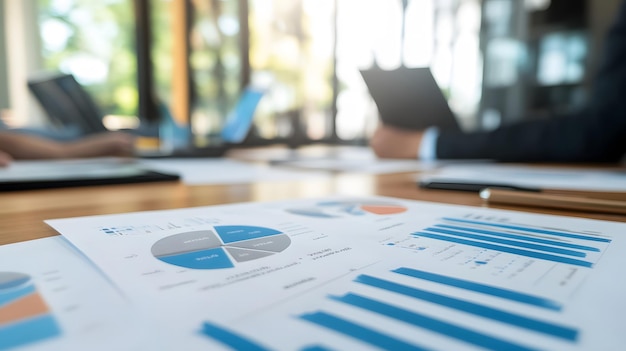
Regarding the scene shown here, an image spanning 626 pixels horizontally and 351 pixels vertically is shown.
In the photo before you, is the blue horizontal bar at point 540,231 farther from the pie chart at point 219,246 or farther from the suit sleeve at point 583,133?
the suit sleeve at point 583,133

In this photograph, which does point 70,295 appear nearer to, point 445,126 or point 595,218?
point 595,218

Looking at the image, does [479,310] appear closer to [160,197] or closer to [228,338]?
[228,338]

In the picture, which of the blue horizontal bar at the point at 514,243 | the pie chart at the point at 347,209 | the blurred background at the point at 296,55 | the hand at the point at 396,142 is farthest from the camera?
the blurred background at the point at 296,55

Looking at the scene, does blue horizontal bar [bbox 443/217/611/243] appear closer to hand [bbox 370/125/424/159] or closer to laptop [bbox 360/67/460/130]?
laptop [bbox 360/67/460/130]

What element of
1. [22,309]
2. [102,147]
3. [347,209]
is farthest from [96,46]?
[22,309]

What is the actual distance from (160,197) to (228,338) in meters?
0.36

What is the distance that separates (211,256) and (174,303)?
0.19 ft

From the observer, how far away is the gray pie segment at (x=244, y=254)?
0.22 metres

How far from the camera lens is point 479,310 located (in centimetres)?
16

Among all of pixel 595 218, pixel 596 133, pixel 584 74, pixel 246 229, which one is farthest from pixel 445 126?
pixel 584 74

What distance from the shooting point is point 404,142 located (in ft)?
3.73

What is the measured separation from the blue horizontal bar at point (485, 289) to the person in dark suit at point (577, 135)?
861mm

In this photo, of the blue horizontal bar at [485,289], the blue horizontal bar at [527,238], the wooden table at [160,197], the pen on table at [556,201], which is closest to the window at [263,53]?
the wooden table at [160,197]

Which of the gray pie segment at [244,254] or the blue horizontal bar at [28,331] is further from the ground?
the gray pie segment at [244,254]
